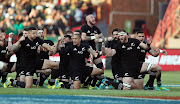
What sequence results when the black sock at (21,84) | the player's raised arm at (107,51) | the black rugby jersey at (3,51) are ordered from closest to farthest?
the player's raised arm at (107,51), the black sock at (21,84), the black rugby jersey at (3,51)

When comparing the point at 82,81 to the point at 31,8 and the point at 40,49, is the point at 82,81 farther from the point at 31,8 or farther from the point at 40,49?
the point at 31,8

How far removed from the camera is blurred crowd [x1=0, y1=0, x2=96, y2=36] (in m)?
36.5

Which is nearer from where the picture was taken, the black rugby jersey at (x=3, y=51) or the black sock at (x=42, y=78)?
the black rugby jersey at (x=3, y=51)

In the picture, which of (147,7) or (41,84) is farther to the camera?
(147,7)

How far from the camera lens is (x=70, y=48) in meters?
13.1

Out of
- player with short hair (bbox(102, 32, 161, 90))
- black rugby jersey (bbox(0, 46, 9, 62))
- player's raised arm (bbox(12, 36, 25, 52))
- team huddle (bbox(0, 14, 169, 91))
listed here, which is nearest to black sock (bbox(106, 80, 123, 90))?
team huddle (bbox(0, 14, 169, 91))

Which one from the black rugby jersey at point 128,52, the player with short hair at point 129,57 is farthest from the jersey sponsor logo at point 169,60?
the black rugby jersey at point 128,52

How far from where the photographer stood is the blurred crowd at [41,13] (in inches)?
1435

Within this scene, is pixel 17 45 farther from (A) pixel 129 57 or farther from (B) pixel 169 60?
(B) pixel 169 60

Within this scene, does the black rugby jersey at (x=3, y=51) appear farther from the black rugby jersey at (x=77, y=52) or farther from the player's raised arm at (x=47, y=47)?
the black rugby jersey at (x=77, y=52)

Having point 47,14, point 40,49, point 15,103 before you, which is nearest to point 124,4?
point 47,14

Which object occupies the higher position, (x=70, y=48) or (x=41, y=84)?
(x=70, y=48)

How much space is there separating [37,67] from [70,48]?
1318 millimetres

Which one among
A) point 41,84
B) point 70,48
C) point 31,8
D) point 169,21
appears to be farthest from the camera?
point 31,8
